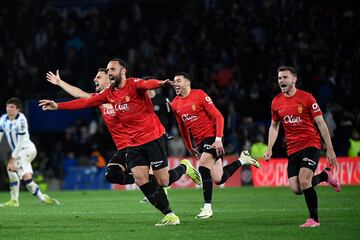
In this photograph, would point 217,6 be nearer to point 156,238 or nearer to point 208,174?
point 208,174

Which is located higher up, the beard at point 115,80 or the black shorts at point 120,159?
the beard at point 115,80

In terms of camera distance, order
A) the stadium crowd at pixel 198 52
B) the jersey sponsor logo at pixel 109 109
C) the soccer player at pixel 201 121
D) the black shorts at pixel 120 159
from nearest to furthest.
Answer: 1. the jersey sponsor logo at pixel 109 109
2. the black shorts at pixel 120 159
3. the soccer player at pixel 201 121
4. the stadium crowd at pixel 198 52

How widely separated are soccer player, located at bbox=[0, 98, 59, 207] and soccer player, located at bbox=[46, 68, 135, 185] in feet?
16.3

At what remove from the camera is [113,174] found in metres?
14.7

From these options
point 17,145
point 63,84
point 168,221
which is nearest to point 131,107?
point 63,84

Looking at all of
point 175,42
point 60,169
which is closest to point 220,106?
point 175,42

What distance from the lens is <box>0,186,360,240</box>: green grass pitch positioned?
1166 cm

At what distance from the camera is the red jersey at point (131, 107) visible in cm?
1312

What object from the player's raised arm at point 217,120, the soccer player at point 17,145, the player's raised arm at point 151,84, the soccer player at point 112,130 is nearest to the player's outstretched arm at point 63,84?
the soccer player at point 112,130

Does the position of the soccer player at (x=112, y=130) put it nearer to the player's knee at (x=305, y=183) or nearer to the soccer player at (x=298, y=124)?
the soccer player at (x=298, y=124)

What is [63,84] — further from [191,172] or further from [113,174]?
[191,172]

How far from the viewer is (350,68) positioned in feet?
88.3

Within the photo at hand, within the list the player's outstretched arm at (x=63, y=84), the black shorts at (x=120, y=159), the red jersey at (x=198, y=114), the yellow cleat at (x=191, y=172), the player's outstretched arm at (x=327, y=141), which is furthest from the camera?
the yellow cleat at (x=191, y=172)

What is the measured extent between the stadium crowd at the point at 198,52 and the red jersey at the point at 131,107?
14.4 m
